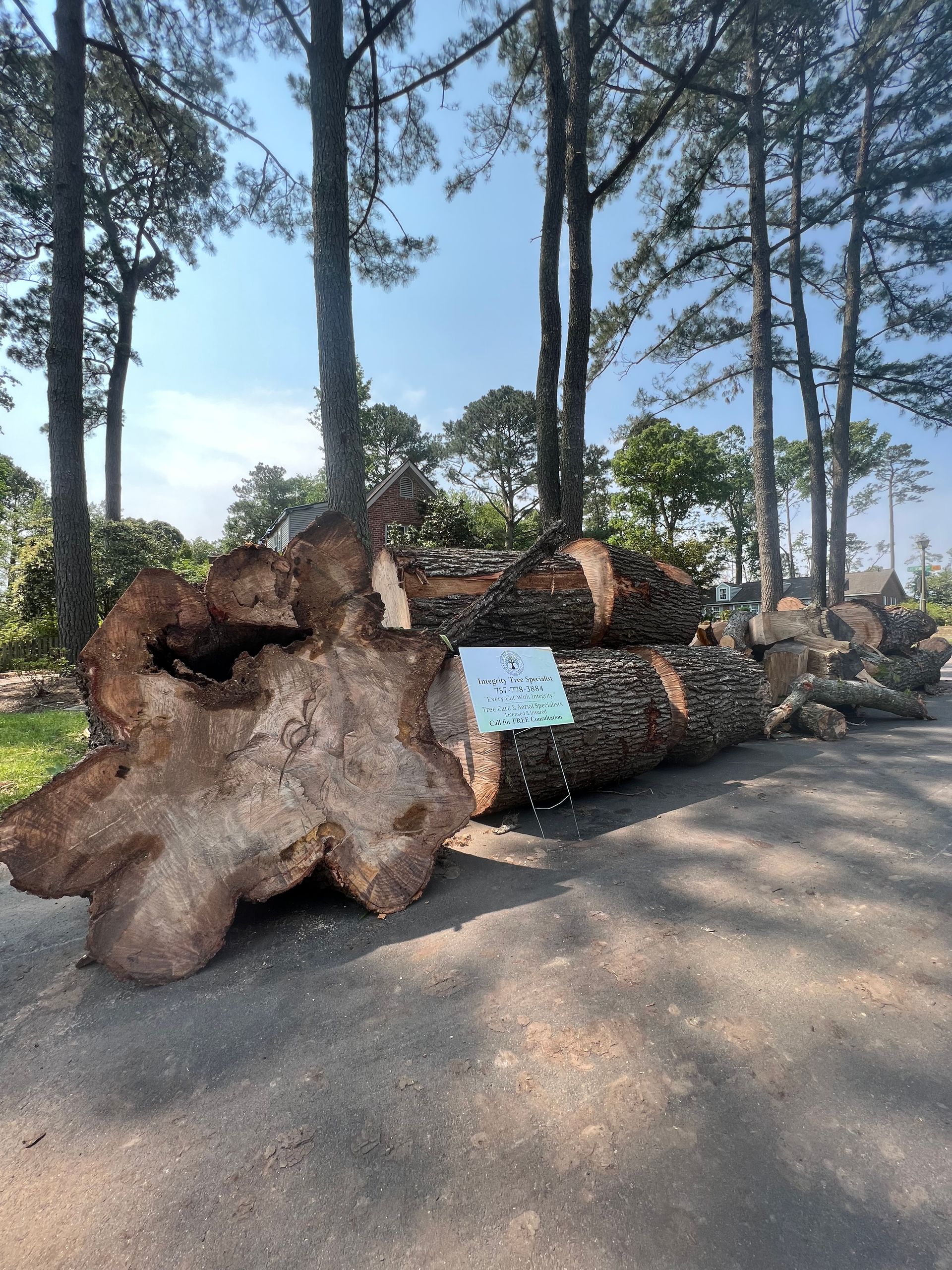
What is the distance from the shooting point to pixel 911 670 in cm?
792

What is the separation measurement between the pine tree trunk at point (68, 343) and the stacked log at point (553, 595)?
428 centimetres

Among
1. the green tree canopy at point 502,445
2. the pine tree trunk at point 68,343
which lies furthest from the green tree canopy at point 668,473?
the pine tree trunk at point 68,343

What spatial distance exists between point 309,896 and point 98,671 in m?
1.33

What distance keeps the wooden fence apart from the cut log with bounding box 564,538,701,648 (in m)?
11.0

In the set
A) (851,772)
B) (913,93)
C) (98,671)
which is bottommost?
(851,772)

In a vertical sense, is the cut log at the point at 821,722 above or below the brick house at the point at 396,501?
below

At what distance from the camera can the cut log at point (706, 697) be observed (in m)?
4.23

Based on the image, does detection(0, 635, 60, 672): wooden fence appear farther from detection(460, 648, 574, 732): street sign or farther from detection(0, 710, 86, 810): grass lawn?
detection(460, 648, 574, 732): street sign

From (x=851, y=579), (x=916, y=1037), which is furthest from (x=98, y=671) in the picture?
(x=851, y=579)

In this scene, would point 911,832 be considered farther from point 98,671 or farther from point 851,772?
point 98,671

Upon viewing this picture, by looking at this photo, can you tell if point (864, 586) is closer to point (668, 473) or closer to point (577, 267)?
point (668, 473)

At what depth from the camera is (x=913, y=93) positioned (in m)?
10.6

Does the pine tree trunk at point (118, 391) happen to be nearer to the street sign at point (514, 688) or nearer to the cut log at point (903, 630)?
the street sign at point (514, 688)

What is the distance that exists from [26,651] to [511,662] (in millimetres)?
11924
